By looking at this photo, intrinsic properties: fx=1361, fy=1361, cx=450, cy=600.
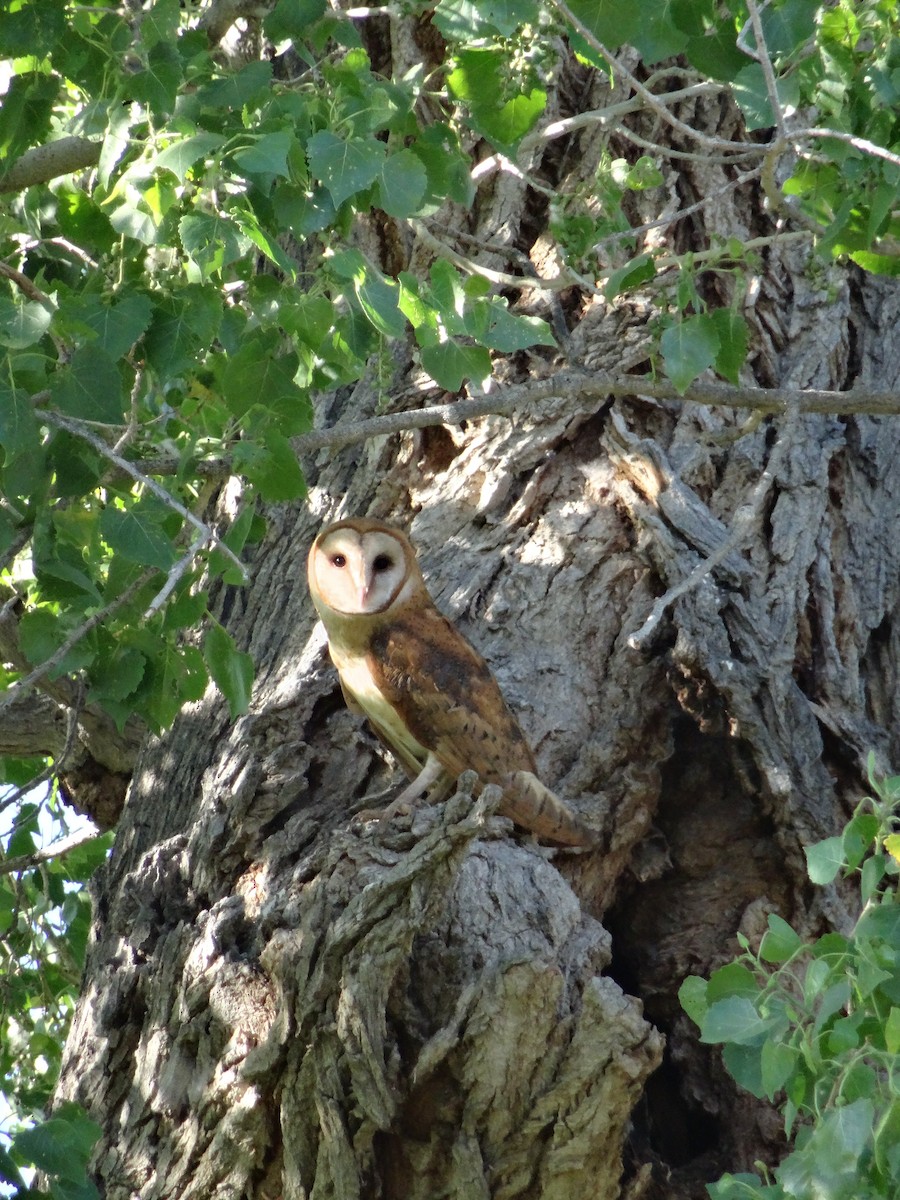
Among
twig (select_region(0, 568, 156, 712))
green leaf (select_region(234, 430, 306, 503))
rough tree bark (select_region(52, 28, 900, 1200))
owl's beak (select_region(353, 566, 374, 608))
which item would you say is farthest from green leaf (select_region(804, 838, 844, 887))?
owl's beak (select_region(353, 566, 374, 608))

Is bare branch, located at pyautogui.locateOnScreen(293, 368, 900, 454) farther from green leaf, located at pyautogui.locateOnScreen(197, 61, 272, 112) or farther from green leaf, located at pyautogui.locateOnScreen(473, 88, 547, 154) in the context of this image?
green leaf, located at pyautogui.locateOnScreen(197, 61, 272, 112)

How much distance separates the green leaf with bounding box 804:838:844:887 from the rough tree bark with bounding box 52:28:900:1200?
565 mm

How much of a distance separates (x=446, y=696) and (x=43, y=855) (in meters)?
1.27

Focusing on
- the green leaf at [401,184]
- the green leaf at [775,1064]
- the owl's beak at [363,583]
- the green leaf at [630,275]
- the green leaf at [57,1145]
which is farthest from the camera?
the owl's beak at [363,583]

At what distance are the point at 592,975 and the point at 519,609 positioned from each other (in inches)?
45.8

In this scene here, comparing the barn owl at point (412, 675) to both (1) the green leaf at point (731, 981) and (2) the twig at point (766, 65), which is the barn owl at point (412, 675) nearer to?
(1) the green leaf at point (731, 981)

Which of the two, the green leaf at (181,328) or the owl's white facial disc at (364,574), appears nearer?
the green leaf at (181,328)

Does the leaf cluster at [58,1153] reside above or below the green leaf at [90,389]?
below

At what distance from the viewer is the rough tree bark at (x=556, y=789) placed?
2.54 metres

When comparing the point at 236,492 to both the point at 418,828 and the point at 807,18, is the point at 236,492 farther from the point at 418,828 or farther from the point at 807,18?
the point at 807,18

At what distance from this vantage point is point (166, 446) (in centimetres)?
325

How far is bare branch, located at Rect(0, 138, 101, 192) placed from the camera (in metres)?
3.05

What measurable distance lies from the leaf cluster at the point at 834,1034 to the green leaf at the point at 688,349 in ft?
3.20

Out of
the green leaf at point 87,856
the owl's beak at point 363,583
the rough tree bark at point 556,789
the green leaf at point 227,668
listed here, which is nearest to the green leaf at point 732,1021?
the rough tree bark at point 556,789
